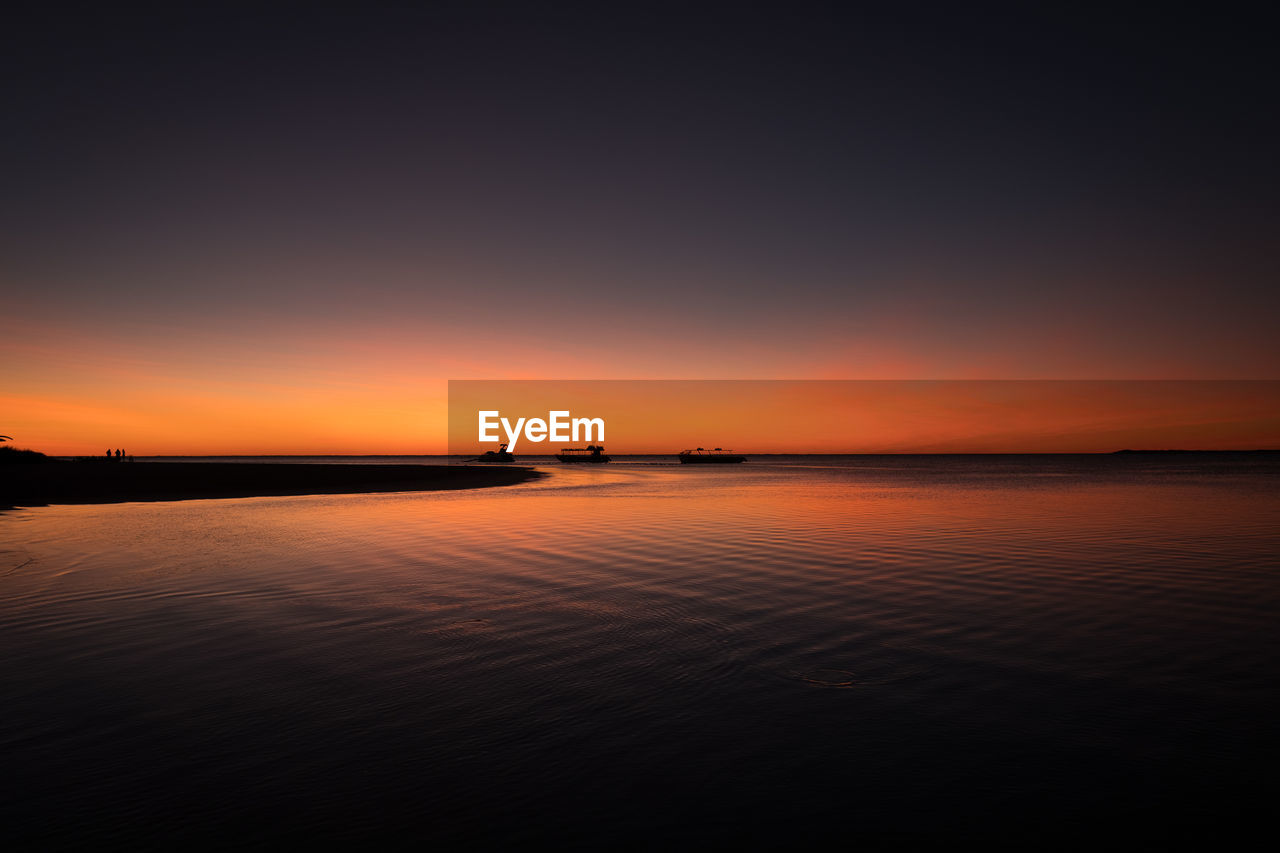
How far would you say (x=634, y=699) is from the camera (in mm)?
7836

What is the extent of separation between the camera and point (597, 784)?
5758 mm

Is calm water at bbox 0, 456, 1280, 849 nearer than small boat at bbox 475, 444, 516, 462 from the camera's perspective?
Yes

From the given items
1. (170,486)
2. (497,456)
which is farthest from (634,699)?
(497,456)

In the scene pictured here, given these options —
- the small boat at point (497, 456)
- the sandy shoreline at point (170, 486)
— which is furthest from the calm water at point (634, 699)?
the small boat at point (497, 456)

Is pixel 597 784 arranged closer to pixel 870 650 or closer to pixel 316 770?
pixel 316 770

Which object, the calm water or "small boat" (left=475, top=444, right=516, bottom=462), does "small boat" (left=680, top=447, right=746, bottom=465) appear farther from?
the calm water

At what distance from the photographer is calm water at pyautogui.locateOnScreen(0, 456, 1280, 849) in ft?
17.5

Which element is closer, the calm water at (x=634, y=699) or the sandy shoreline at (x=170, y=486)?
the calm water at (x=634, y=699)

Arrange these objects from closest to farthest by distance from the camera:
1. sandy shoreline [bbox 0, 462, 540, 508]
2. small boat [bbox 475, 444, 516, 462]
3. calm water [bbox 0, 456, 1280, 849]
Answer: calm water [bbox 0, 456, 1280, 849] < sandy shoreline [bbox 0, 462, 540, 508] < small boat [bbox 475, 444, 516, 462]

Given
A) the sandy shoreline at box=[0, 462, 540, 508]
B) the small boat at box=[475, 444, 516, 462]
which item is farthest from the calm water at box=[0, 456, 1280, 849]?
the small boat at box=[475, 444, 516, 462]

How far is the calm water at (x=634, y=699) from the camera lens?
209 inches

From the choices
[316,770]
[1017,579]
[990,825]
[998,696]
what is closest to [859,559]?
[1017,579]

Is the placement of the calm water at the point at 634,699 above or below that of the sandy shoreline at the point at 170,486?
below

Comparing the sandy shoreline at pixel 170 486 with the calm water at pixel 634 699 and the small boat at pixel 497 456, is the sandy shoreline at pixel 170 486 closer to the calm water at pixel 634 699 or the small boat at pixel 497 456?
the calm water at pixel 634 699
